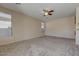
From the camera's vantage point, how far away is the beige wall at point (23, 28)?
4.43 meters

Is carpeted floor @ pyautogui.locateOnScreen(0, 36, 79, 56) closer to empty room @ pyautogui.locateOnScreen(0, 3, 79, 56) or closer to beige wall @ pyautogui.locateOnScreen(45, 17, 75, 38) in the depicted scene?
empty room @ pyautogui.locateOnScreen(0, 3, 79, 56)

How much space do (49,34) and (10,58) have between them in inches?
107

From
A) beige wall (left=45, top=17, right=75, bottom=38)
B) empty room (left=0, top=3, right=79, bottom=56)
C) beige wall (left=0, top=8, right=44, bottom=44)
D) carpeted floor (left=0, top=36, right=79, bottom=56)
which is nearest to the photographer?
carpeted floor (left=0, top=36, right=79, bottom=56)

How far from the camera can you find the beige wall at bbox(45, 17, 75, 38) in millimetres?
3758

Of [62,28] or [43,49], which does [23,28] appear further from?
[43,49]

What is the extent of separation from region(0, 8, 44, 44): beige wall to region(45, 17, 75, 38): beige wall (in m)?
0.57

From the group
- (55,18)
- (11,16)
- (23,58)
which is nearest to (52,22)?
(55,18)

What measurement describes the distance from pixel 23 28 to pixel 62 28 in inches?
77.7

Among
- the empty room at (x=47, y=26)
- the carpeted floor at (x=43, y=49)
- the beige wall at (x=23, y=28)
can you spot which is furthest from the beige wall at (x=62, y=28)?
the beige wall at (x=23, y=28)

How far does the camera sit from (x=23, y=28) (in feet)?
16.6

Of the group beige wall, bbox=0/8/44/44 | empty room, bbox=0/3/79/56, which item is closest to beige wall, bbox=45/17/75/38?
empty room, bbox=0/3/79/56

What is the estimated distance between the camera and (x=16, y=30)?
4.77m

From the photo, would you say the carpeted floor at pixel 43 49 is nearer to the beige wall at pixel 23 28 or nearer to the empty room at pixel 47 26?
the empty room at pixel 47 26

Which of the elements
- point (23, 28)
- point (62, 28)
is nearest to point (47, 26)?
point (62, 28)
